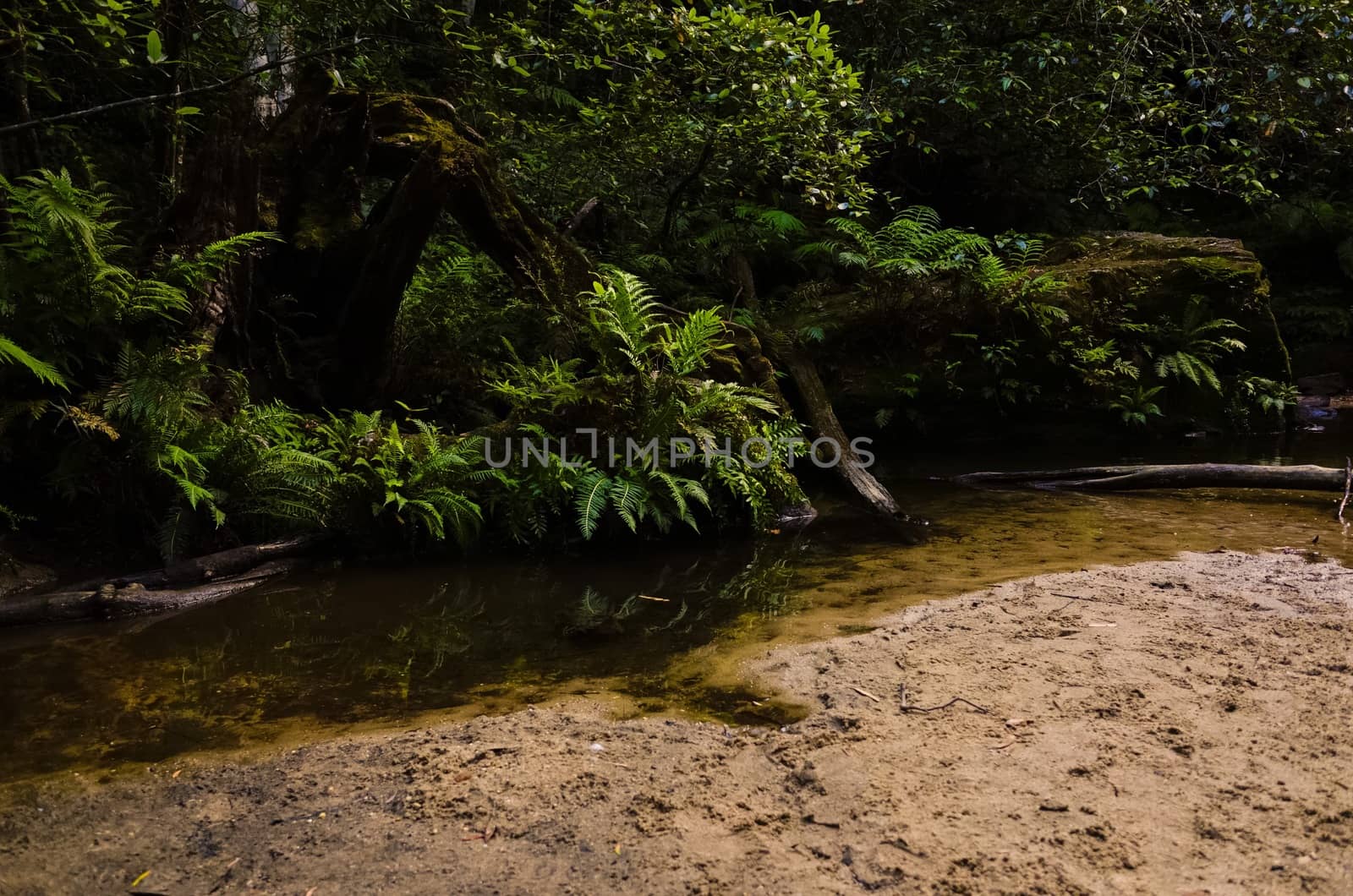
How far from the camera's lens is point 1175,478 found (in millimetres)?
6680

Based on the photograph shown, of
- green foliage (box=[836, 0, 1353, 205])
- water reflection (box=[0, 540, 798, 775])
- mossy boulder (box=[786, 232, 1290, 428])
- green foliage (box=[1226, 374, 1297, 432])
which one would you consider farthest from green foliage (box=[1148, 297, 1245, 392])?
water reflection (box=[0, 540, 798, 775])

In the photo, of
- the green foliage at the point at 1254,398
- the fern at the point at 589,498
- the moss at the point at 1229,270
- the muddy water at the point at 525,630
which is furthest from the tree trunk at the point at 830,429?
the green foliage at the point at 1254,398

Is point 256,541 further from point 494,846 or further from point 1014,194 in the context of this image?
point 1014,194

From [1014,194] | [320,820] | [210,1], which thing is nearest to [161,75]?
[210,1]

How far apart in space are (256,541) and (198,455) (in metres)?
0.66

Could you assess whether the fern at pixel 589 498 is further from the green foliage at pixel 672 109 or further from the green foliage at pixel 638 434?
the green foliage at pixel 672 109

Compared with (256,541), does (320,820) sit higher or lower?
lower

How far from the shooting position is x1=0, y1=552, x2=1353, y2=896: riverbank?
189 cm

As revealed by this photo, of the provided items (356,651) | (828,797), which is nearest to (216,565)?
(356,651)

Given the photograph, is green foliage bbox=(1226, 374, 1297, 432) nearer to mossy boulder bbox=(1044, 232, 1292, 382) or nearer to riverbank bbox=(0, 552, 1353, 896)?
mossy boulder bbox=(1044, 232, 1292, 382)

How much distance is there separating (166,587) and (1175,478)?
7.56 metres

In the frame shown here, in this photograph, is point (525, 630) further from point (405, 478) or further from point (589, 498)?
point (405, 478)

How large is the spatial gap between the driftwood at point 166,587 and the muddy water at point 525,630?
16 centimetres

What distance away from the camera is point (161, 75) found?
25.4 ft
